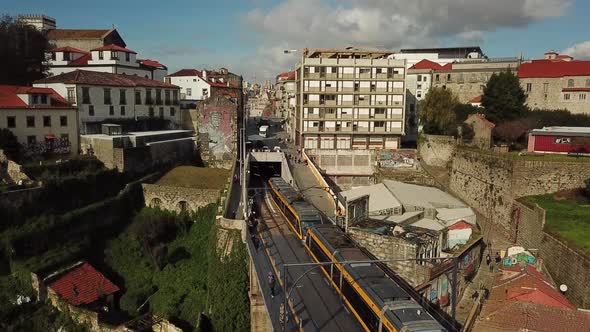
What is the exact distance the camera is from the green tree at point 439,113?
176 ft

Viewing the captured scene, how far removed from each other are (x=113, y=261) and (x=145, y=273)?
2.46 m

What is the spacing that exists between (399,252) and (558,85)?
43830 mm

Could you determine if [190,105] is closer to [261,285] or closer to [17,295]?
[17,295]

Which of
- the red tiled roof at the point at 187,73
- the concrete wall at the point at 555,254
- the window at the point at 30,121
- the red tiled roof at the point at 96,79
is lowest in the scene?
the concrete wall at the point at 555,254

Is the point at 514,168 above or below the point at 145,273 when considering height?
above

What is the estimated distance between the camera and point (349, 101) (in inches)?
2245

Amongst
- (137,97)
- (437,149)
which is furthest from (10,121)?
(437,149)

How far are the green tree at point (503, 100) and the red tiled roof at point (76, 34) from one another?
52509 millimetres

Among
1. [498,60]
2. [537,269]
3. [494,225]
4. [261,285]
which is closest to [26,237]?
[261,285]

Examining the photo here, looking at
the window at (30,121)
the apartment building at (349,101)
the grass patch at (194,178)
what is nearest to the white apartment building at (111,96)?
the window at (30,121)

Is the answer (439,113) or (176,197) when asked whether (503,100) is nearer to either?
(439,113)

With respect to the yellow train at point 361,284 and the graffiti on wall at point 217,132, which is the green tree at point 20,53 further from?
the yellow train at point 361,284

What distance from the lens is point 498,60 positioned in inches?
2719

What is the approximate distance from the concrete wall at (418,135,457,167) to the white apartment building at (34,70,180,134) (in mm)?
29266
